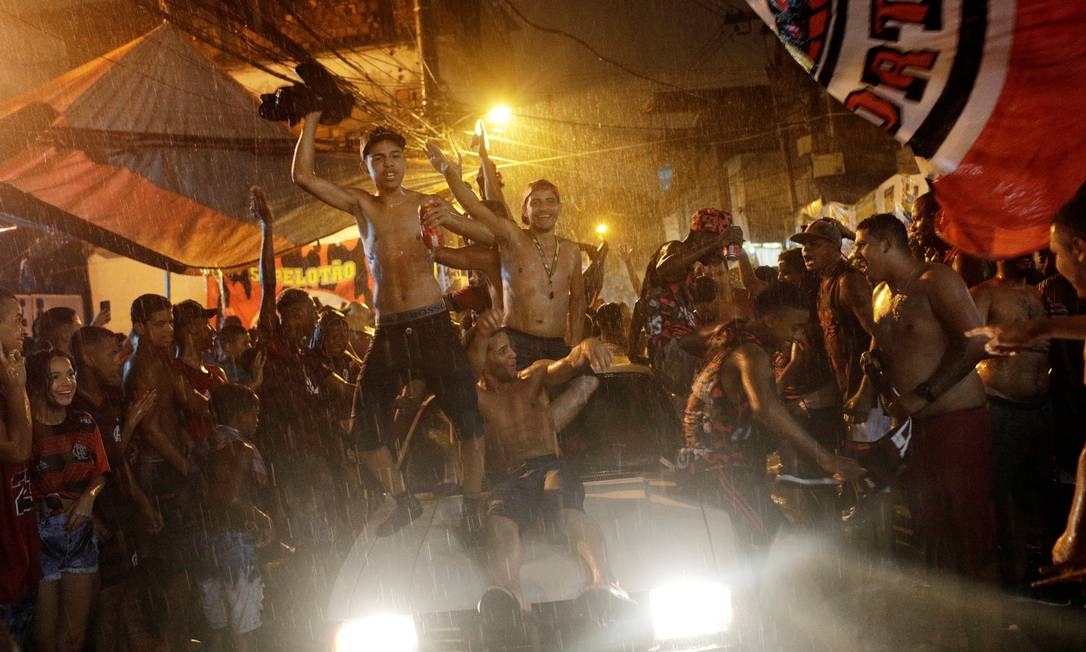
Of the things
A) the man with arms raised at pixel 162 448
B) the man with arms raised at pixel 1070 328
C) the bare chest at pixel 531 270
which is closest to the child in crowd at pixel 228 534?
the man with arms raised at pixel 162 448

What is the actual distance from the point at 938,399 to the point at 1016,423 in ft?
3.93

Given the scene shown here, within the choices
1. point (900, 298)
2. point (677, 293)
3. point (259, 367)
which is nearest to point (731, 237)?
point (677, 293)

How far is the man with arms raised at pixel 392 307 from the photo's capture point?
5.22 metres

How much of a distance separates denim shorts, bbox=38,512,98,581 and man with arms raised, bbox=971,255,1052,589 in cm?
533

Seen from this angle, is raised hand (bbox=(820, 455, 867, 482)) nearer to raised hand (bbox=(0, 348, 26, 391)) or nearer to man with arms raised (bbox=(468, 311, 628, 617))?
man with arms raised (bbox=(468, 311, 628, 617))

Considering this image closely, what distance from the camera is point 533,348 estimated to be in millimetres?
5859

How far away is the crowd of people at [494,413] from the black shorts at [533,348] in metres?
0.02

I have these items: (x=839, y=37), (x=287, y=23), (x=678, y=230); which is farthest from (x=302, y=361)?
(x=678, y=230)

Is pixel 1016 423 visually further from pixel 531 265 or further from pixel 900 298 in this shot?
pixel 531 265

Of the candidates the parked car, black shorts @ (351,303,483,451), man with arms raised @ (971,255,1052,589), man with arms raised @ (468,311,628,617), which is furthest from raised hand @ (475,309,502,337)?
man with arms raised @ (971,255,1052,589)

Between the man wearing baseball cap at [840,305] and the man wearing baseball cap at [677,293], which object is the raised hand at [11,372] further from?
the man wearing baseball cap at [840,305]

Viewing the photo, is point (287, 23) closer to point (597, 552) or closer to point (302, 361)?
point (302, 361)

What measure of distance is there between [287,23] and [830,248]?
19.4 meters

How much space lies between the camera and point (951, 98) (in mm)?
3406
